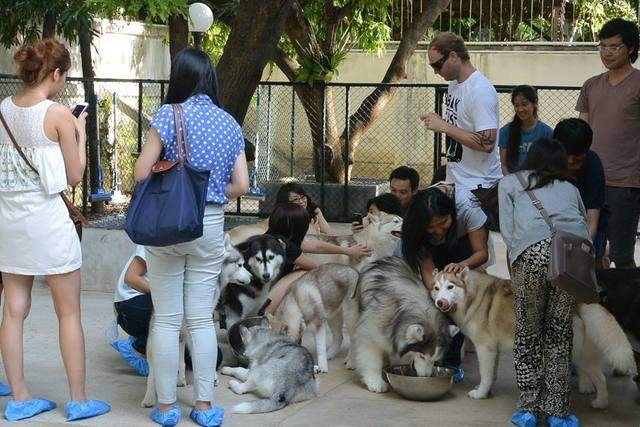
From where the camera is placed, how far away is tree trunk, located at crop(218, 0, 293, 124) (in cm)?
888

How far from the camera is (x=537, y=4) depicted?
53.1 ft

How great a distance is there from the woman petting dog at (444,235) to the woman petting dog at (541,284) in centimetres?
75

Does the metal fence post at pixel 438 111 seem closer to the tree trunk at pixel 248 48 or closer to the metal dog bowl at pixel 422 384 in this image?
the tree trunk at pixel 248 48

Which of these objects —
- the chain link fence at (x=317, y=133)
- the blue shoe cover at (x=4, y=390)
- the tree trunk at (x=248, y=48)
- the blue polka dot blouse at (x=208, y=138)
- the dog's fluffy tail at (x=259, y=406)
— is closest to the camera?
the blue polka dot blouse at (x=208, y=138)

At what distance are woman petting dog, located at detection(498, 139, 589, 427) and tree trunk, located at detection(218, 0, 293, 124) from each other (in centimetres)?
389

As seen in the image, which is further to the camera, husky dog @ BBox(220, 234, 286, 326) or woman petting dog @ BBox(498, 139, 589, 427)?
husky dog @ BBox(220, 234, 286, 326)

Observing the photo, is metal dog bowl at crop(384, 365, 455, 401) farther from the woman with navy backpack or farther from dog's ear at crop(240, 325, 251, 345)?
the woman with navy backpack

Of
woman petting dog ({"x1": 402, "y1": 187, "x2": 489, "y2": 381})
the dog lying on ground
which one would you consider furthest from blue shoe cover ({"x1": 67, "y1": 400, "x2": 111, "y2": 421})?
the dog lying on ground

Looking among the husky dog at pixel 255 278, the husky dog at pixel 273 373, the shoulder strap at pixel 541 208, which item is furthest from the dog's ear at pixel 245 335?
the shoulder strap at pixel 541 208

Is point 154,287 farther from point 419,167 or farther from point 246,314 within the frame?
point 419,167

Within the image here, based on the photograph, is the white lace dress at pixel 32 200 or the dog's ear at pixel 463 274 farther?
the dog's ear at pixel 463 274

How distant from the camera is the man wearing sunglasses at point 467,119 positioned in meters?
6.55

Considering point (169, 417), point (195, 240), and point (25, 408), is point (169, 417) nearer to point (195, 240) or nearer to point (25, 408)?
point (25, 408)

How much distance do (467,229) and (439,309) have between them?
59 cm
